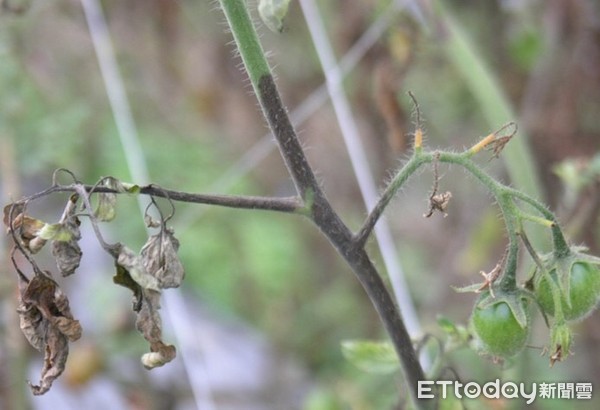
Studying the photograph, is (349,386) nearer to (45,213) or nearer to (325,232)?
(45,213)

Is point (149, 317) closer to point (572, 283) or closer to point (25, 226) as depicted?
point (25, 226)

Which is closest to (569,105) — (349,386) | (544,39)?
(544,39)

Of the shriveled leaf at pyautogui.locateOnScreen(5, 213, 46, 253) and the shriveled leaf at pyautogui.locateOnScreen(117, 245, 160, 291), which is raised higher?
the shriveled leaf at pyautogui.locateOnScreen(5, 213, 46, 253)

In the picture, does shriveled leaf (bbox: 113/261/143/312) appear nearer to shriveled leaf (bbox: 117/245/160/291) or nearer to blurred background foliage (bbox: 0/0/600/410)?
shriveled leaf (bbox: 117/245/160/291)

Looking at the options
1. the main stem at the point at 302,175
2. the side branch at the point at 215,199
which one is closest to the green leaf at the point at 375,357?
the main stem at the point at 302,175

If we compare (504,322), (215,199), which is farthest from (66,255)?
(504,322)

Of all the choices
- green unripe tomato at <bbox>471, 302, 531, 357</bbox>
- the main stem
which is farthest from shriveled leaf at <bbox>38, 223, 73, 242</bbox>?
green unripe tomato at <bbox>471, 302, 531, 357</bbox>

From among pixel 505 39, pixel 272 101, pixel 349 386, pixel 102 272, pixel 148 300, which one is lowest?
pixel 148 300
